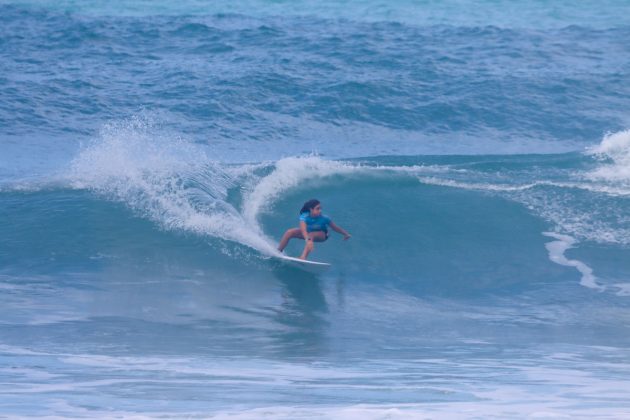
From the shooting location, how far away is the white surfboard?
1133 centimetres

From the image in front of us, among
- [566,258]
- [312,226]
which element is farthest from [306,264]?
[566,258]

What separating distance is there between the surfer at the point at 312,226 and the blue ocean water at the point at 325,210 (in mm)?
507

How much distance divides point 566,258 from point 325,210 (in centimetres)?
372

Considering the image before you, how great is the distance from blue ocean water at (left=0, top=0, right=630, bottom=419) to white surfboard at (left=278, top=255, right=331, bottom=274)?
17 centimetres

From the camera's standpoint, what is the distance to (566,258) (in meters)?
12.6

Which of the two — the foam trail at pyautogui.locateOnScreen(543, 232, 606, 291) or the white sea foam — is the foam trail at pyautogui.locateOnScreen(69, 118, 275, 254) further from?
the white sea foam

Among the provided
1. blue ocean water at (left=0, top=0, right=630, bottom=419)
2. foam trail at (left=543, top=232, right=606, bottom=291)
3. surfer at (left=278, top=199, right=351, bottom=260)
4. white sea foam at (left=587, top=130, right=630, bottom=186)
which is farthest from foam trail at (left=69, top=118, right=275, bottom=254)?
white sea foam at (left=587, top=130, right=630, bottom=186)

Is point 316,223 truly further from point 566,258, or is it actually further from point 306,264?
point 566,258

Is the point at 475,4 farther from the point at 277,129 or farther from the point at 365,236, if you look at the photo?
the point at 365,236

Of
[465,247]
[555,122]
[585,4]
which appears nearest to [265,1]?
[585,4]

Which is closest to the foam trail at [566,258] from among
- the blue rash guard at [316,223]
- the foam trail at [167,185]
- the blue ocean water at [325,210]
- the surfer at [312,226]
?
the blue ocean water at [325,210]

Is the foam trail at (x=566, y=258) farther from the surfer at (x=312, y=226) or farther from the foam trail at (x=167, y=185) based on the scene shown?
the foam trail at (x=167, y=185)

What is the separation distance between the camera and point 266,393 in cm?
677

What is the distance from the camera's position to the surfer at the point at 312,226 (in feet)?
37.6
